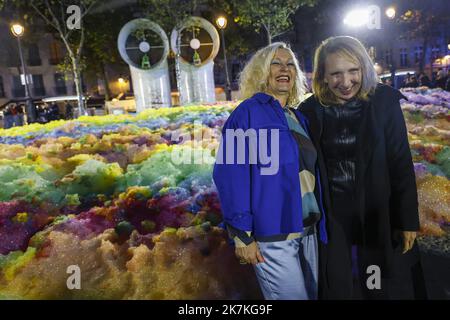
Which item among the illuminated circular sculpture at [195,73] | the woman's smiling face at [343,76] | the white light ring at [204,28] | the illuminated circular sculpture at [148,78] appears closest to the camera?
the woman's smiling face at [343,76]

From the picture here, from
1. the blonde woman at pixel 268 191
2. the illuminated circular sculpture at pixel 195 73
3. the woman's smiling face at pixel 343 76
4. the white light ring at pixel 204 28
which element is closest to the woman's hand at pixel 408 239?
the blonde woman at pixel 268 191

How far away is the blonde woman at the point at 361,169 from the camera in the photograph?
2902 millimetres

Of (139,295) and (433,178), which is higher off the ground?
(433,178)

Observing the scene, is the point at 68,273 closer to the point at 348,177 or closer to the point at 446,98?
the point at 348,177

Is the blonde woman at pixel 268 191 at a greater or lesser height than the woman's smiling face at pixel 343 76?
lesser

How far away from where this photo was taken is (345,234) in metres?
2.98

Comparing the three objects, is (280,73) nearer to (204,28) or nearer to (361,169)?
(361,169)

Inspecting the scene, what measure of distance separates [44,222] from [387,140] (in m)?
3.53

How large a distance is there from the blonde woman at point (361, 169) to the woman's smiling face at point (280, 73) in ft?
1.16

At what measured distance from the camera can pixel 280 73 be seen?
281 cm

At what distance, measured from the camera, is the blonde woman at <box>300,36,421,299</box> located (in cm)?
290

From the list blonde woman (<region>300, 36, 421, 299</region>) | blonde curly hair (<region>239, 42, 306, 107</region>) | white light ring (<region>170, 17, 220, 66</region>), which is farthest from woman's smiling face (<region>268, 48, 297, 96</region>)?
white light ring (<region>170, 17, 220, 66</region>)

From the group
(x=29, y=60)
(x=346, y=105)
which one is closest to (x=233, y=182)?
(x=346, y=105)

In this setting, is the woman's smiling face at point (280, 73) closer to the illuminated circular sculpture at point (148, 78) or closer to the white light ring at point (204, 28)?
the illuminated circular sculpture at point (148, 78)
